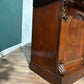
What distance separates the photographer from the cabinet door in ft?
2.72

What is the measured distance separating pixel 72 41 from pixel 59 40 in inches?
8.9

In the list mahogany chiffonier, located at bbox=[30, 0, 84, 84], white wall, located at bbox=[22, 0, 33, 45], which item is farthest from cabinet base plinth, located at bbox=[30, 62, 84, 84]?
white wall, located at bbox=[22, 0, 33, 45]

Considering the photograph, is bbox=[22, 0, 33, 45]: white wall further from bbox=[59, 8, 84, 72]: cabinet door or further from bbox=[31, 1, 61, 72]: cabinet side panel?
bbox=[59, 8, 84, 72]: cabinet door

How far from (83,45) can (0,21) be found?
1.60 m

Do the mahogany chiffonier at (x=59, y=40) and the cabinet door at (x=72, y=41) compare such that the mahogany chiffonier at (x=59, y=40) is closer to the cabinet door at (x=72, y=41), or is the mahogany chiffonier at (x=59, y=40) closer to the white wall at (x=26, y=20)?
the cabinet door at (x=72, y=41)

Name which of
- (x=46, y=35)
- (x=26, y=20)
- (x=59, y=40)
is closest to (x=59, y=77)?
(x=59, y=40)

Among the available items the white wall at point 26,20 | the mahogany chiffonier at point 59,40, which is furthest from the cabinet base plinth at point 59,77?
the white wall at point 26,20

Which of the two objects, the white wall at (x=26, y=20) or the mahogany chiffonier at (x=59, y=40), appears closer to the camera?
the mahogany chiffonier at (x=59, y=40)

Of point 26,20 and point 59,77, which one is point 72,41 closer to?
point 59,77

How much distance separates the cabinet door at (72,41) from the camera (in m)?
0.83

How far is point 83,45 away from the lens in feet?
3.74

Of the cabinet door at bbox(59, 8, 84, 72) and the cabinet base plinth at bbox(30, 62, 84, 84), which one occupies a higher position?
the cabinet door at bbox(59, 8, 84, 72)

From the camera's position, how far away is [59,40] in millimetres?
809

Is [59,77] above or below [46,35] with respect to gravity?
below
